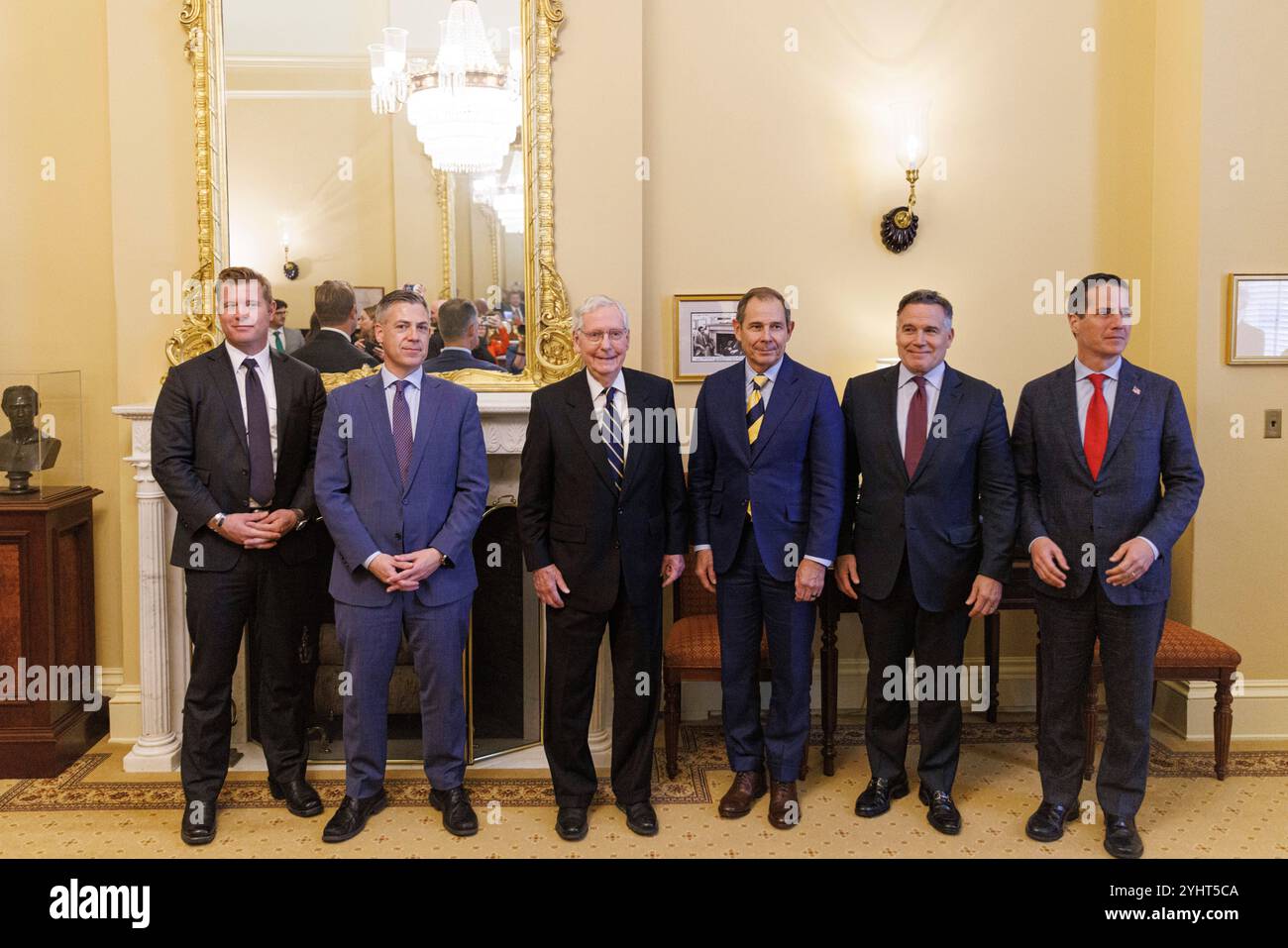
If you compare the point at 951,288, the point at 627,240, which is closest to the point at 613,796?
the point at 627,240

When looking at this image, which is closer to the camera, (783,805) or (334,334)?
(783,805)

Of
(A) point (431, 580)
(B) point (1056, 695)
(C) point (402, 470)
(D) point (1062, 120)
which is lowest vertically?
(B) point (1056, 695)

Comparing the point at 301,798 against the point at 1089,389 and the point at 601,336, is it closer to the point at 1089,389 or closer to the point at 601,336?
the point at 601,336

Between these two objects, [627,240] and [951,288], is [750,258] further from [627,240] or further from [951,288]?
[951,288]

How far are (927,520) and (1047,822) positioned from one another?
3.52 ft

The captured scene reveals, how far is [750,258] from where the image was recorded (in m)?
4.40

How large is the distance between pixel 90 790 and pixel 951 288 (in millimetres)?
4024

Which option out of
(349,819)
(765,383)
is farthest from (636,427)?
(349,819)

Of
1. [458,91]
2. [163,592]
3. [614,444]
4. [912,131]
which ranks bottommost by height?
[163,592]

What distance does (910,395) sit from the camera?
133 inches

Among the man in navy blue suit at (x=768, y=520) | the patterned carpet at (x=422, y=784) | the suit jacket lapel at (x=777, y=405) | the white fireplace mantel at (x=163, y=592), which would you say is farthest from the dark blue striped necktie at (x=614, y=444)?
the patterned carpet at (x=422, y=784)

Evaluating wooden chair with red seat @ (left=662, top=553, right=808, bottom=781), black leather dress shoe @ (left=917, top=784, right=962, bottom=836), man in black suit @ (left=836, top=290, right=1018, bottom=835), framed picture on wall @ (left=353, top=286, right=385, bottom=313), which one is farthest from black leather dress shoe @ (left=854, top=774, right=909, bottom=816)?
framed picture on wall @ (left=353, top=286, right=385, bottom=313)

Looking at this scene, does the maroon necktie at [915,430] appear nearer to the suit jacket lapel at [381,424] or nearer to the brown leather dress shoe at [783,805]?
the brown leather dress shoe at [783,805]

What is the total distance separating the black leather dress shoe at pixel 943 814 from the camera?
3369mm
